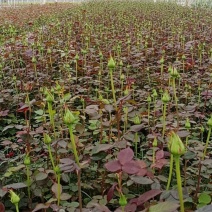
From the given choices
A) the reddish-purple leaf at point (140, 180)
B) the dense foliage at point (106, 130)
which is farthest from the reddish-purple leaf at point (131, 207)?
the reddish-purple leaf at point (140, 180)

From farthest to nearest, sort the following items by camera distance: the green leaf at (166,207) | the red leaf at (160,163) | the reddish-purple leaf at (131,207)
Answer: the red leaf at (160,163) → the reddish-purple leaf at (131,207) → the green leaf at (166,207)

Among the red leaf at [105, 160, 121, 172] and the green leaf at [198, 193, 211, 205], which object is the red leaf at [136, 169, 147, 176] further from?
the green leaf at [198, 193, 211, 205]

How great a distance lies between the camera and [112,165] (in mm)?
1080

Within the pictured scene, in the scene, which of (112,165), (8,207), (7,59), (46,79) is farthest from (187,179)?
(7,59)

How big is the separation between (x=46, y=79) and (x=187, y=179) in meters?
1.68

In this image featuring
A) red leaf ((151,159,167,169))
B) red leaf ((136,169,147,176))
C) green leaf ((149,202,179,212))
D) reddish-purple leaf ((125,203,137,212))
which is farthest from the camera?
red leaf ((151,159,167,169))

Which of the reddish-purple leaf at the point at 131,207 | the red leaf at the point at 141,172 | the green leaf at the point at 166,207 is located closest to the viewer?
the green leaf at the point at 166,207

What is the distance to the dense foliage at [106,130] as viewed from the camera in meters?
1.19

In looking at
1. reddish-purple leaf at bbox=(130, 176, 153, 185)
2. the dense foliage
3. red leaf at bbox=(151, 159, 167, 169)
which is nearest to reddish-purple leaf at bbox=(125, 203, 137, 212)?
the dense foliage

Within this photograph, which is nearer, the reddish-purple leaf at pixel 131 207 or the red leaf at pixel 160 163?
the reddish-purple leaf at pixel 131 207

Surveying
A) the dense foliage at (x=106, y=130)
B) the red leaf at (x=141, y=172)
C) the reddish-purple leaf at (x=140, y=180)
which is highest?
the red leaf at (x=141, y=172)

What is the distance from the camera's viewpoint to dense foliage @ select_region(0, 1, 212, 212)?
1.19 m

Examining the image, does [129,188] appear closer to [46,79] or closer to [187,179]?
[187,179]

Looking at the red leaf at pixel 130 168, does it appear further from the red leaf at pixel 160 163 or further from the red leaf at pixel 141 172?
the red leaf at pixel 160 163
